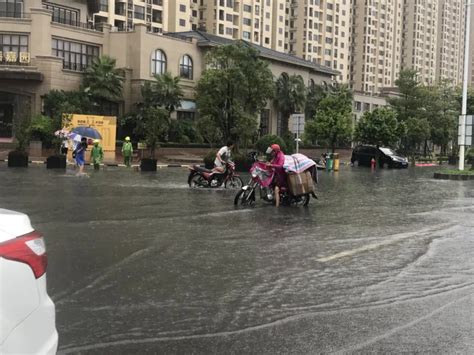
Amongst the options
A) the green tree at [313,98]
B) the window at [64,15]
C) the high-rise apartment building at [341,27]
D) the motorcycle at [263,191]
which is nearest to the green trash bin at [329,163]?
the motorcycle at [263,191]

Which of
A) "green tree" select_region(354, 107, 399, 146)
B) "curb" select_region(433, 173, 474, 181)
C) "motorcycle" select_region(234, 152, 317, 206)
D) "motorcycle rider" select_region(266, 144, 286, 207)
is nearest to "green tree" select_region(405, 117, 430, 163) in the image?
"green tree" select_region(354, 107, 399, 146)

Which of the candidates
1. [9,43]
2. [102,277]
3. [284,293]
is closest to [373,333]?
[284,293]

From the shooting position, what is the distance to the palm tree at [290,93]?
6350 cm

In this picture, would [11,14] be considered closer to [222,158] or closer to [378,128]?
[378,128]

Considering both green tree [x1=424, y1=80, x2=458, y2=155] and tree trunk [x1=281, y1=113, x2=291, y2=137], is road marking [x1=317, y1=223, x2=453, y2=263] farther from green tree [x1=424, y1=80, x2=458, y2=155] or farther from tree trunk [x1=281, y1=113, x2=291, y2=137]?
tree trunk [x1=281, y1=113, x2=291, y2=137]

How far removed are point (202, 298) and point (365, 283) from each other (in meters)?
1.97

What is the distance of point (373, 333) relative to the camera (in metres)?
4.99

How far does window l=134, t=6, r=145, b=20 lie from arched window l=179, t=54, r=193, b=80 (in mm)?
35309

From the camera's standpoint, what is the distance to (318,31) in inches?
4806

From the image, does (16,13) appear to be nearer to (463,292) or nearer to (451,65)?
(463,292)

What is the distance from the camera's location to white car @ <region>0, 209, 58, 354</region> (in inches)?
108

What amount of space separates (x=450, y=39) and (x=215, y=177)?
177 m

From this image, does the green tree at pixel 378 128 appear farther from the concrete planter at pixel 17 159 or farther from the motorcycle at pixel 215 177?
the motorcycle at pixel 215 177

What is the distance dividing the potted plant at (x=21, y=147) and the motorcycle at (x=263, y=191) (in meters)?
17.6
